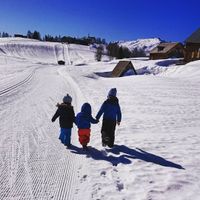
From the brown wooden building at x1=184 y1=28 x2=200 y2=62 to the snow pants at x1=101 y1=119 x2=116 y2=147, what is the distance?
4153 cm

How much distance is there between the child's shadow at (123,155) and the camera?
732cm

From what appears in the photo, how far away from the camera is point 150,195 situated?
18.2ft

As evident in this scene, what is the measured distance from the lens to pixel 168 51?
73.6 meters

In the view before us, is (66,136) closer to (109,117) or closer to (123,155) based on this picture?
(109,117)

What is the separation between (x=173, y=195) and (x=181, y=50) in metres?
75.6

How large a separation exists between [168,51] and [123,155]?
6866 cm

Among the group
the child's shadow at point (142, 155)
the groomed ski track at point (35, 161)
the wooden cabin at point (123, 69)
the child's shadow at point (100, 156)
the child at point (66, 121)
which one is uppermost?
the child at point (66, 121)

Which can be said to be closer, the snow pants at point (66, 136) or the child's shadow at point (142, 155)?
the child's shadow at point (142, 155)

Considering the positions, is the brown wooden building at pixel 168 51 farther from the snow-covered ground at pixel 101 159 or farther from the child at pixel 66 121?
the child at pixel 66 121

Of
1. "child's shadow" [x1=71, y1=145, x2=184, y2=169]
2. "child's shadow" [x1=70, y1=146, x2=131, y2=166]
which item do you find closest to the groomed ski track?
"child's shadow" [x1=70, y1=146, x2=131, y2=166]

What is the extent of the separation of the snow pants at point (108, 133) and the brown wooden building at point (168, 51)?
67548mm

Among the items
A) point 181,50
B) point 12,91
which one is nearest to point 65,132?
point 12,91

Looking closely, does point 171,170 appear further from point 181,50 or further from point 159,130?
point 181,50

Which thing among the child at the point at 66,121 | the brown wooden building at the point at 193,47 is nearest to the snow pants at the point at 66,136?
the child at the point at 66,121
